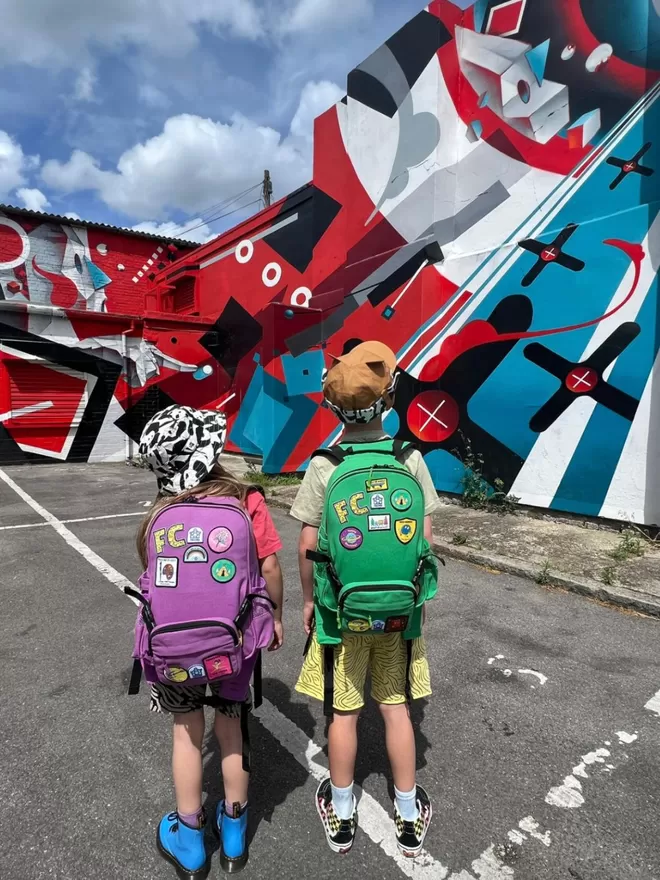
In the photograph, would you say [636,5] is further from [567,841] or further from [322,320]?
[567,841]

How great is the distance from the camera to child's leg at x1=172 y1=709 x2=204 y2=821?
184cm

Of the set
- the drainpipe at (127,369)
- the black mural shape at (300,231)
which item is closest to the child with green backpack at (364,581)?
the black mural shape at (300,231)

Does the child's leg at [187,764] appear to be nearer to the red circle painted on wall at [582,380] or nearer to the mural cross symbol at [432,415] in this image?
the red circle painted on wall at [582,380]

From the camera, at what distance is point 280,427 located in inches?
394

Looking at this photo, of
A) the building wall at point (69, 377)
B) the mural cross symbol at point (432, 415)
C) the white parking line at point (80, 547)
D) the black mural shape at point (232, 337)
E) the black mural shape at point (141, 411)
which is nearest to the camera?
the white parking line at point (80, 547)

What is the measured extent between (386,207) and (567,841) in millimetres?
8386

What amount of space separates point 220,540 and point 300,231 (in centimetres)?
1114

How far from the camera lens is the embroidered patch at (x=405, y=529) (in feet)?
5.96

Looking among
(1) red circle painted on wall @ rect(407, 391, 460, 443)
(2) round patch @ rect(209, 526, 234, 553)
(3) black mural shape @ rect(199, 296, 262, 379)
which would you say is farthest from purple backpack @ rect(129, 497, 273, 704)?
(3) black mural shape @ rect(199, 296, 262, 379)

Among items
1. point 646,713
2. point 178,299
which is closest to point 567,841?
point 646,713

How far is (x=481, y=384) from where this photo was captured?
23.9 feet

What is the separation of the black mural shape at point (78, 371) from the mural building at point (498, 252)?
927mm

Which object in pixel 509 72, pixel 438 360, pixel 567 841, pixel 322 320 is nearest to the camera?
pixel 567 841

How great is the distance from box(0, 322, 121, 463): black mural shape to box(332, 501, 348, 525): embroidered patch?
1332cm
